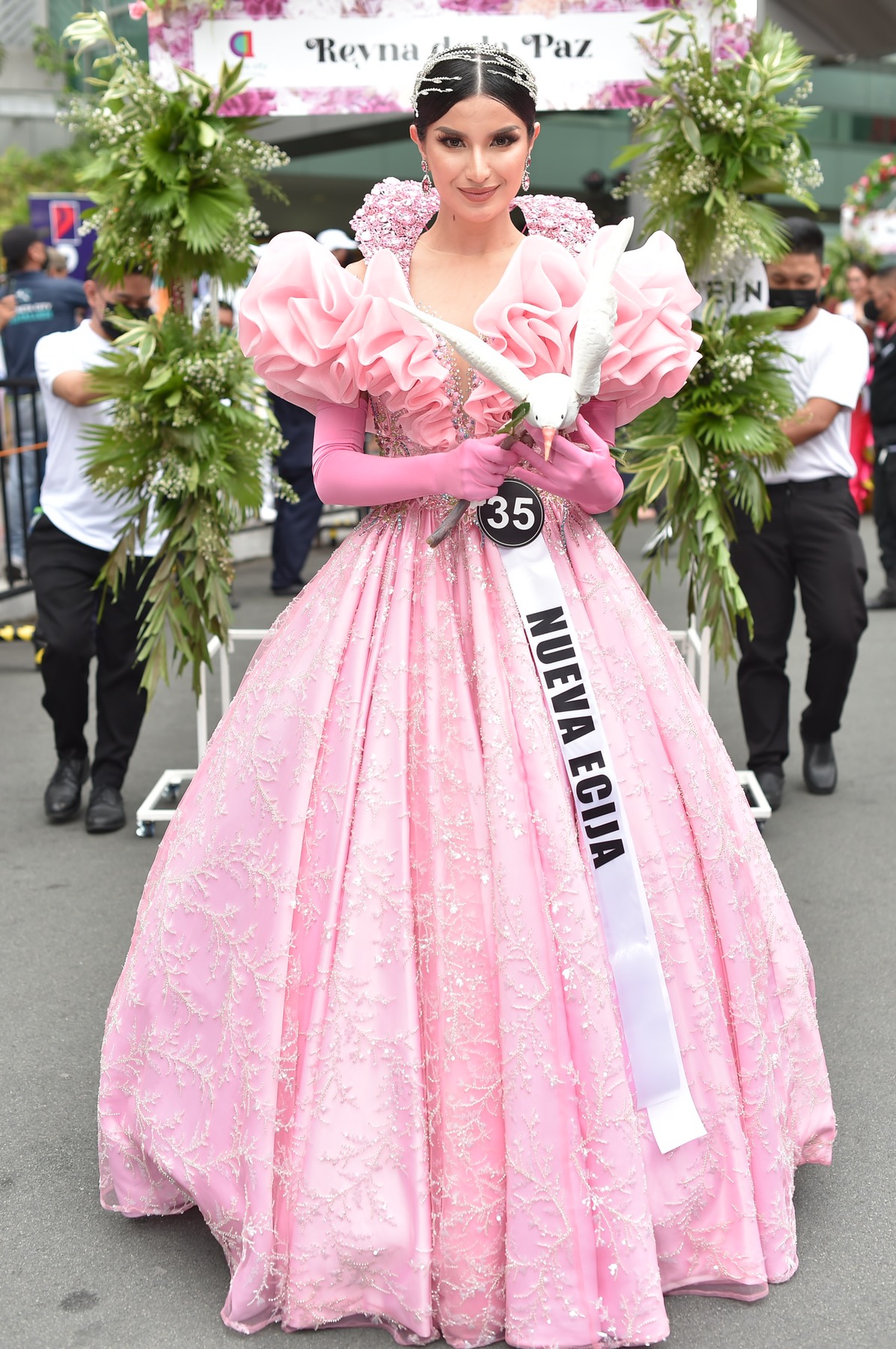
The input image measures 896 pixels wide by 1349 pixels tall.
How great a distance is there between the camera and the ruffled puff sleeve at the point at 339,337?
261 cm

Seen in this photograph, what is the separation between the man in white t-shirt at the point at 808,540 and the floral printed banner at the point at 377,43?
0.99 m

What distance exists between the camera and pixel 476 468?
250cm

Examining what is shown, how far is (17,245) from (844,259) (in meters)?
9.03

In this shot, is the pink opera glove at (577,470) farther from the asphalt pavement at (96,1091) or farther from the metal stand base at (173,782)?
the metal stand base at (173,782)

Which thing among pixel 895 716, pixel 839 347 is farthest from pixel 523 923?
pixel 895 716

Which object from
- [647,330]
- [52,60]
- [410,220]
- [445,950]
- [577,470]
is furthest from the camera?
[52,60]

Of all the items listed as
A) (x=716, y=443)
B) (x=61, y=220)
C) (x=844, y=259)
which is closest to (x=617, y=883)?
(x=716, y=443)

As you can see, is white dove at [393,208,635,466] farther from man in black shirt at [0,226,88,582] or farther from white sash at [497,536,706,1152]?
man in black shirt at [0,226,88,582]

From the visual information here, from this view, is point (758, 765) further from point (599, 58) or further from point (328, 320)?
point (328, 320)

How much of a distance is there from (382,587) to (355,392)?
1.18 ft

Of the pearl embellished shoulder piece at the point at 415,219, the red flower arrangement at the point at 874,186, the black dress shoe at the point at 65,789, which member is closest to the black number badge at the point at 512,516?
the pearl embellished shoulder piece at the point at 415,219

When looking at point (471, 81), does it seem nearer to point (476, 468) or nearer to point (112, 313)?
point (476, 468)

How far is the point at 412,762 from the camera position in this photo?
254 centimetres

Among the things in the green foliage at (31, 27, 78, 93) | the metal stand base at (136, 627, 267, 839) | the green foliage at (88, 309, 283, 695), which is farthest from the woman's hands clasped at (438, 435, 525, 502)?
the green foliage at (31, 27, 78, 93)
